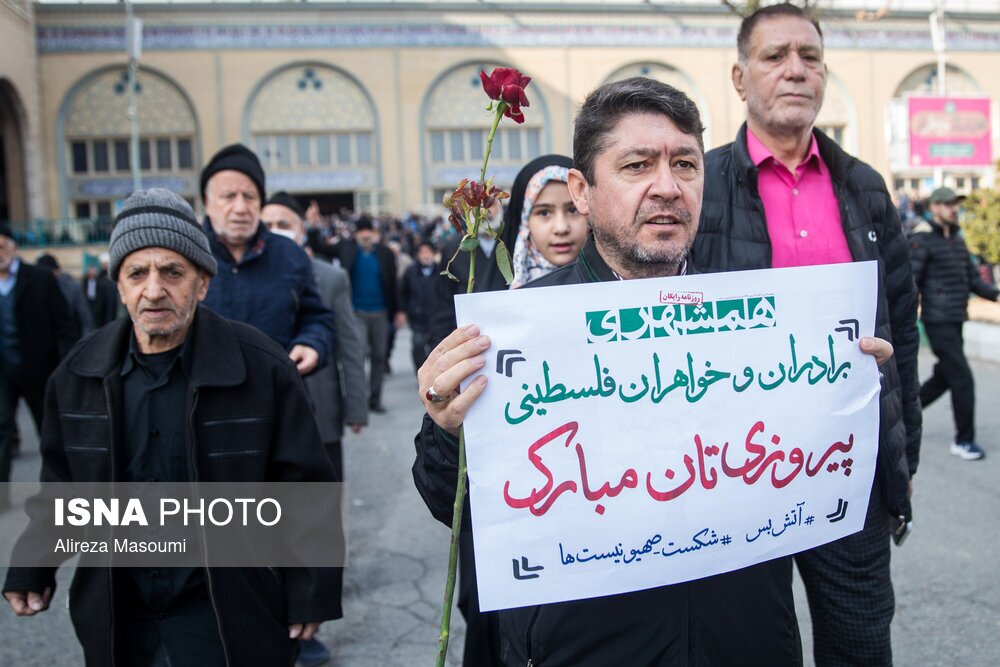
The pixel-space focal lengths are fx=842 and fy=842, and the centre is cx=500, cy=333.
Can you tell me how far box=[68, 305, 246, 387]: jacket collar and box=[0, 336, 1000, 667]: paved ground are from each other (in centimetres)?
178

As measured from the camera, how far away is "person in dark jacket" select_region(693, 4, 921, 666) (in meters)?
2.45

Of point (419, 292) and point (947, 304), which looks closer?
Answer: point (947, 304)

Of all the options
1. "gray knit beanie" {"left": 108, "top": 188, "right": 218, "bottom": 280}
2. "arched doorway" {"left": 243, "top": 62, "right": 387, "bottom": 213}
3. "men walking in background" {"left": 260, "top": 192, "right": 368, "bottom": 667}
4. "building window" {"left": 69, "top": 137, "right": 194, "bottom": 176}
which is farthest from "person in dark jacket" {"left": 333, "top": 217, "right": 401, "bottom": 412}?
"building window" {"left": 69, "top": 137, "right": 194, "bottom": 176}

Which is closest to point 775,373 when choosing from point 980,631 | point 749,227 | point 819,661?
point 749,227

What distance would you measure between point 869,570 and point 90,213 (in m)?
35.1

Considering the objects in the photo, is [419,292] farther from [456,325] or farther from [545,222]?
[456,325]

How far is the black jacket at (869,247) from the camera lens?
2436mm

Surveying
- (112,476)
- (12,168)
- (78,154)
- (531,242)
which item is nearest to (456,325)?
(531,242)

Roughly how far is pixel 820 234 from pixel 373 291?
756cm

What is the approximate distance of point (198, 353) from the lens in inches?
98.1

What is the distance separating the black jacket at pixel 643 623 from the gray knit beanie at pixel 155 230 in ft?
3.92

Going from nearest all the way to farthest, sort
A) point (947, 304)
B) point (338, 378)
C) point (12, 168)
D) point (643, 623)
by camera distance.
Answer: point (643, 623) < point (338, 378) < point (947, 304) < point (12, 168)

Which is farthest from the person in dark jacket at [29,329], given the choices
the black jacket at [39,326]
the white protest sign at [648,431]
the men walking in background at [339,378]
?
the white protest sign at [648,431]

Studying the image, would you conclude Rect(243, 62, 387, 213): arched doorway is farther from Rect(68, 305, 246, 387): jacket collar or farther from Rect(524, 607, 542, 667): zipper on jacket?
Rect(524, 607, 542, 667): zipper on jacket
